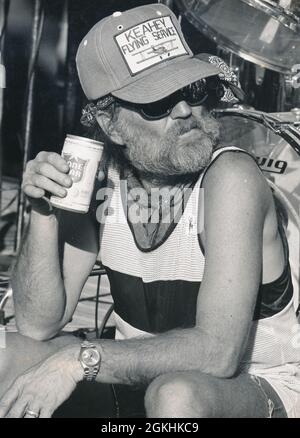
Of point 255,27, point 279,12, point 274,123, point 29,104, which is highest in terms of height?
point 279,12


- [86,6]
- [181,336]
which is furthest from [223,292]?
[86,6]

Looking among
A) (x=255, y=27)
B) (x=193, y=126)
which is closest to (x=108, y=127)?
(x=193, y=126)

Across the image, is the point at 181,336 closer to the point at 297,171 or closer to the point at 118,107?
the point at 118,107

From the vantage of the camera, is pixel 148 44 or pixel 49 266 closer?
pixel 148 44

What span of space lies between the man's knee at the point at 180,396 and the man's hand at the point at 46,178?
608 mm

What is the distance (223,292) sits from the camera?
210 cm

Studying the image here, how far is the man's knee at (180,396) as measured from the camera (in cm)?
192

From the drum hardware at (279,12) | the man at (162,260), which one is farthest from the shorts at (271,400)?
the drum hardware at (279,12)

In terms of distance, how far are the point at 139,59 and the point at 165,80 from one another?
141 mm

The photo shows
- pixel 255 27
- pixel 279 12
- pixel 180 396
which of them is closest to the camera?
pixel 180 396

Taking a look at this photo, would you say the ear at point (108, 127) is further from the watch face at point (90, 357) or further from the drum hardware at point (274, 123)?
the watch face at point (90, 357)

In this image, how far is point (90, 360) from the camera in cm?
205

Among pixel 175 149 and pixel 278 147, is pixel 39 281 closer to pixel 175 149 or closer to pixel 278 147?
pixel 175 149
